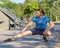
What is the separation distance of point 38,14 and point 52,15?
67959 mm

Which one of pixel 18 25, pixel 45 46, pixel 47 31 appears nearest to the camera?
pixel 47 31

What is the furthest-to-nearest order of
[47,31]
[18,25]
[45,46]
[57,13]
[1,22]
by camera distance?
1. [57,13]
2. [1,22]
3. [18,25]
4. [45,46]
5. [47,31]

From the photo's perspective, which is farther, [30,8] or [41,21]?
[30,8]

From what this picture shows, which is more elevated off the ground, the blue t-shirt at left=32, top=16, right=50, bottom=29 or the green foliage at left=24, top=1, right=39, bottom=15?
the blue t-shirt at left=32, top=16, right=50, bottom=29

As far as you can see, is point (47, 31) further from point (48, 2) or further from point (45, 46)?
point (48, 2)

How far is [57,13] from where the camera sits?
7500cm

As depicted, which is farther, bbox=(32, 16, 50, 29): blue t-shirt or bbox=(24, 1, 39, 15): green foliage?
bbox=(24, 1, 39, 15): green foliage

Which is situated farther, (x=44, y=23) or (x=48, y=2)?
(x=48, y=2)

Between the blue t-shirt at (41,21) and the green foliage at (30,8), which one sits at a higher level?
the blue t-shirt at (41,21)

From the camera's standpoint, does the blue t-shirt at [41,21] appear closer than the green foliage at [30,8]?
Yes

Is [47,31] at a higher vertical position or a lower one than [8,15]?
higher

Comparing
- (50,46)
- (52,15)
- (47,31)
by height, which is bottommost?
(52,15)

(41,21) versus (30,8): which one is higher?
(41,21)

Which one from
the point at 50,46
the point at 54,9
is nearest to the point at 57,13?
the point at 54,9
